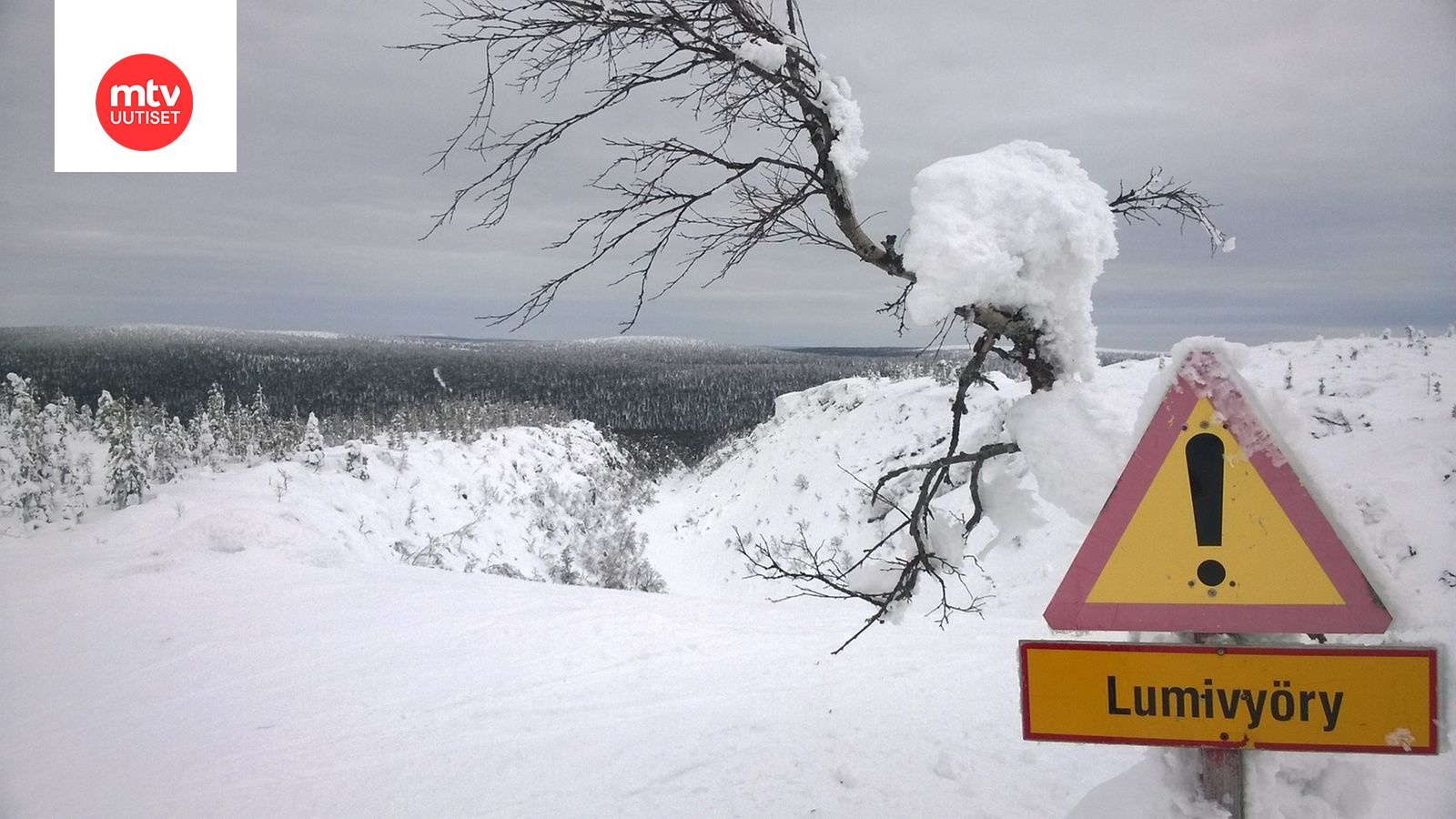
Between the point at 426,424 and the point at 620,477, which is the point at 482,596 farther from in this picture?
the point at 620,477

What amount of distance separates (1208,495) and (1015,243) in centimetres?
115

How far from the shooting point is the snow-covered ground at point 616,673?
2.66m

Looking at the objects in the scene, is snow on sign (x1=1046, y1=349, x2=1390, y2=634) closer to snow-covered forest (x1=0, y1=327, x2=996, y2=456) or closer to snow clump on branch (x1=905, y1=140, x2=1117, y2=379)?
snow clump on branch (x1=905, y1=140, x2=1117, y2=379)

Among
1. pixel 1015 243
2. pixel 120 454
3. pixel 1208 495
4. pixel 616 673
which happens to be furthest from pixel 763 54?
pixel 120 454

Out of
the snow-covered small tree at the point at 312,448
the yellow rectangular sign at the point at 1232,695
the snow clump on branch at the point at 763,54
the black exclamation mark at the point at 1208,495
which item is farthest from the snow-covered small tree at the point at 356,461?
the black exclamation mark at the point at 1208,495

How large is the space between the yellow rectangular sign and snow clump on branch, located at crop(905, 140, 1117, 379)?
1.24 metres

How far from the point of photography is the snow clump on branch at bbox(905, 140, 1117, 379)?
246 cm

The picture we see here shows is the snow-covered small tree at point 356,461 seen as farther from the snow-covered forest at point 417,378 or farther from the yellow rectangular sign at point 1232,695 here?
the yellow rectangular sign at point 1232,695

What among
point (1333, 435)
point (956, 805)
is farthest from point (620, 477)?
point (956, 805)

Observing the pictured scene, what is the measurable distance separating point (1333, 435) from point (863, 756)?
8296 millimetres

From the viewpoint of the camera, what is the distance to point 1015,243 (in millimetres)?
2555

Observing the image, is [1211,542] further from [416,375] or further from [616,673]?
[416,375]

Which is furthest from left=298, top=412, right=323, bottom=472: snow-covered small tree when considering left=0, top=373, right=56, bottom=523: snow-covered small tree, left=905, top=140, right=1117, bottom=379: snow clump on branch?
left=905, top=140, right=1117, bottom=379: snow clump on branch

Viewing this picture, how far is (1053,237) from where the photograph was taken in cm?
255
